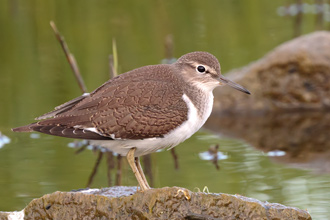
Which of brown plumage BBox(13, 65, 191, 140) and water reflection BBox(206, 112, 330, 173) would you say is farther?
water reflection BBox(206, 112, 330, 173)

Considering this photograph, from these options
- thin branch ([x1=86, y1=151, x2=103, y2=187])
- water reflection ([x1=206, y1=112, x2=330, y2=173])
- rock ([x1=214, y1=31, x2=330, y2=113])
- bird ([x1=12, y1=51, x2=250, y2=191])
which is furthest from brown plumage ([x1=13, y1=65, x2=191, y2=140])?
rock ([x1=214, y1=31, x2=330, y2=113])

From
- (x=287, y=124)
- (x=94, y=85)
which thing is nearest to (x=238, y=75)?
(x=287, y=124)

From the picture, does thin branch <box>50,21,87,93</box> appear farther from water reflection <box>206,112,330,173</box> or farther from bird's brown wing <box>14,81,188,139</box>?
bird's brown wing <box>14,81,188,139</box>

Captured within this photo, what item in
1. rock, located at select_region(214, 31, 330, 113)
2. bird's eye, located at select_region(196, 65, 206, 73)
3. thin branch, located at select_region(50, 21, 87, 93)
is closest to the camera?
bird's eye, located at select_region(196, 65, 206, 73)

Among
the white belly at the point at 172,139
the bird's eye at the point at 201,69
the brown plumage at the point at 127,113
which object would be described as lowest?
the white belly at the point at 172,139

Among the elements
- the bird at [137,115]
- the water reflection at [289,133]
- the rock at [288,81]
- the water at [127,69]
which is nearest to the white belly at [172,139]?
the bird at [137,115]

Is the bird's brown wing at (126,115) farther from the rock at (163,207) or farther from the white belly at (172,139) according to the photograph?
the rock at (163,207)

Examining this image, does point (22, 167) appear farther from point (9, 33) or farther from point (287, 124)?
point (9, 33)

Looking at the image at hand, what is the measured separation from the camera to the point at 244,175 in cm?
882

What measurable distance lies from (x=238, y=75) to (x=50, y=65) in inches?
147

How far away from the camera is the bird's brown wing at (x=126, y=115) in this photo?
662 cm

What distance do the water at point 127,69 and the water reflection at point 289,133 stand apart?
3.0 inches

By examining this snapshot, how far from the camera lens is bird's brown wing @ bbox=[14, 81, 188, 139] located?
21.7 ft

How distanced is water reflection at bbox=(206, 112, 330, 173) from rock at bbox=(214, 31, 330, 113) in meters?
0.27
